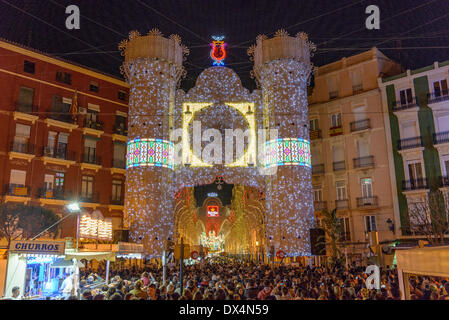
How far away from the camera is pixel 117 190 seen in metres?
36.6

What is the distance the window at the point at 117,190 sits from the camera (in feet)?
119

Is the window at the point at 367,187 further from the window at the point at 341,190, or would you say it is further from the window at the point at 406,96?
the window at the point at 406,96

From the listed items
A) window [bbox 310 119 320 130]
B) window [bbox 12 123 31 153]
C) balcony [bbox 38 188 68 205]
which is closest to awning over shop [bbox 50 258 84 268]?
balcony [bbox 38 188 68 205]

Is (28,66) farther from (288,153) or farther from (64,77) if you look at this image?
(288,153)

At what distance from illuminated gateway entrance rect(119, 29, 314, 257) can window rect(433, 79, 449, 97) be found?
29.3 ft

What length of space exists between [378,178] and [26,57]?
27492mm

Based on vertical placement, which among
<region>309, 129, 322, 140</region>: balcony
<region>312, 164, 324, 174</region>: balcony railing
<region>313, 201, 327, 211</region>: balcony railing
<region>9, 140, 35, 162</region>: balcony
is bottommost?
<region>313, 201, 327, 211</region>: balcony railing

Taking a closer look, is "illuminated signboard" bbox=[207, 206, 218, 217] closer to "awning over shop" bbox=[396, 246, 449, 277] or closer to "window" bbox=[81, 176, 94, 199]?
"window" bbox=[81, 176, 94, 199]

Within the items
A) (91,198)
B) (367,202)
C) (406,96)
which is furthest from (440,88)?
(91,198)

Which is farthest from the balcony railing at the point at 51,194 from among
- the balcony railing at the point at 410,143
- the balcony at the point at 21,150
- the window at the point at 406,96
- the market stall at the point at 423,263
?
the market stall at the point at 423,263

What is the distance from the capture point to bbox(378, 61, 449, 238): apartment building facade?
1144 inches

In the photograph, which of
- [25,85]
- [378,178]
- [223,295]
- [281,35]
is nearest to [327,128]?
[378,178]

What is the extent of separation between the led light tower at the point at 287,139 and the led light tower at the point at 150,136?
674 cm

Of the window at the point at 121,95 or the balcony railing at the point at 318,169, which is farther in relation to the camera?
the window at the point at 121,95
